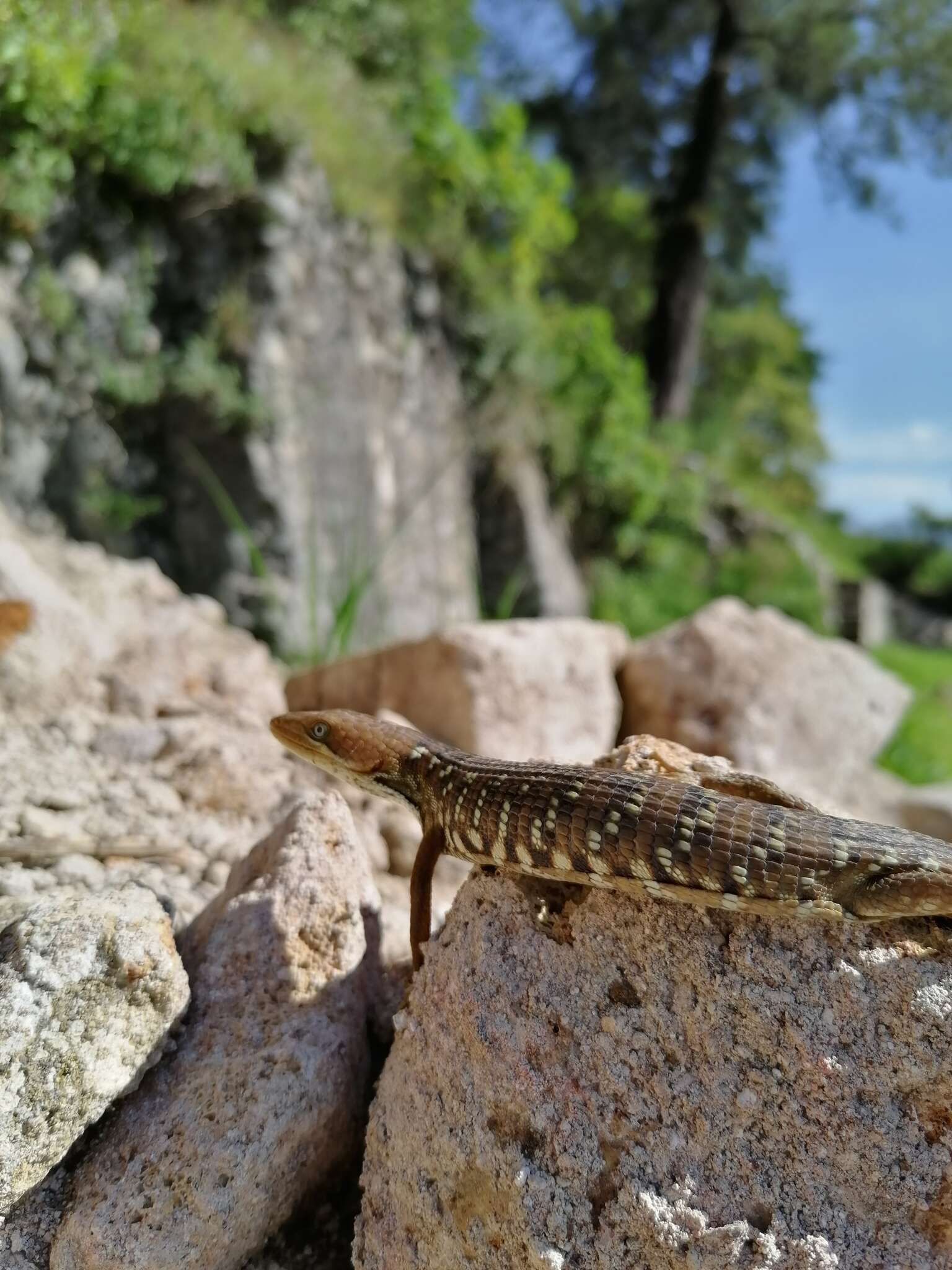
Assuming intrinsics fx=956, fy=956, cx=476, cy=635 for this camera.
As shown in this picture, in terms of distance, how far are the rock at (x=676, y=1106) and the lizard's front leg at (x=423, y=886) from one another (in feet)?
1.39

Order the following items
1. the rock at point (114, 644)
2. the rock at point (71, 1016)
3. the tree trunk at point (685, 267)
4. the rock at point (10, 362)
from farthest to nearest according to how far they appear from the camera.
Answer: the tree trunk at point (685, 267), the rock at point (10, 362), the rock at point (114, 644), the rock at point (71, 1016)

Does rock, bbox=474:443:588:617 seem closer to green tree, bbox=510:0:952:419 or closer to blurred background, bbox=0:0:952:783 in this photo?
blurred background, bbox=0:0:952:783

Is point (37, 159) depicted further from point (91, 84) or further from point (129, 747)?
point (129, 747)

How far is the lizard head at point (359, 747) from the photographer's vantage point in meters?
3.33

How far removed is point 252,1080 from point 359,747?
1113 millimetres

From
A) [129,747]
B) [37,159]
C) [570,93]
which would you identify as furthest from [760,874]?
[570,93]

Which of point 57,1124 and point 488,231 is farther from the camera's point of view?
point 488,231

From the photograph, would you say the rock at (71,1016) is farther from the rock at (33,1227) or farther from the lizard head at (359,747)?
the lizard head at (359,747)

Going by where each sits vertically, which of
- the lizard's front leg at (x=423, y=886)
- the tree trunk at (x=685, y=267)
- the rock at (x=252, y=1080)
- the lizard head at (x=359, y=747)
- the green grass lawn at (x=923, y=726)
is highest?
the tree trunk at (x=685, y=267)

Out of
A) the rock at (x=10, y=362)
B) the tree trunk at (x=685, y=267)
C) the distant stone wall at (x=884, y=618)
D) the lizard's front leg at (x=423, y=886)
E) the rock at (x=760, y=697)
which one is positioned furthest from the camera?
the distant stone wall at (x=884, y=618)

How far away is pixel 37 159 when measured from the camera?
5867mm

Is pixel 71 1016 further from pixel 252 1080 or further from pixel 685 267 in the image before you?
pixel 685 267

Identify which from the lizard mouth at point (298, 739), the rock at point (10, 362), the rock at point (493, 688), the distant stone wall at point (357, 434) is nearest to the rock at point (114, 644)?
the rock at point (493, 688)

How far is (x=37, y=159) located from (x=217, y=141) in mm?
1890
